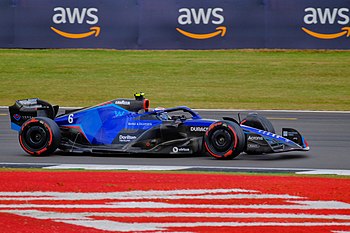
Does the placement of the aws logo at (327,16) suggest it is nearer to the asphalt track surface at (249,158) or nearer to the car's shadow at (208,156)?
the asphalt track surface at (249,158)

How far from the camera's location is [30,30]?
3186 centimetres

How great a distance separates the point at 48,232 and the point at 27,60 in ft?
82.8

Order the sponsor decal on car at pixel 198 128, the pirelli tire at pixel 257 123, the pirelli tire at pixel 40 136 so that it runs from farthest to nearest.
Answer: the pirelli tire at pixel 257 123 < the pirelli tire at pixel 40 136 < the sponsor decal on car at pixel 198 128

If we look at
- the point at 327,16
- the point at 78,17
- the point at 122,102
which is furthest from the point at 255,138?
the point at 78,17

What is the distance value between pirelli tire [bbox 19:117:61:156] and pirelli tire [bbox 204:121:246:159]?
2385mm

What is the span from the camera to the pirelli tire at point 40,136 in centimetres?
1514

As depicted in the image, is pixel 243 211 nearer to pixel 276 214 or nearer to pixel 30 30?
pixel 276 214

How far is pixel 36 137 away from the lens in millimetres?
15312

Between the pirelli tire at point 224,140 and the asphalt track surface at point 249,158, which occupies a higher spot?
the pirelli tire at point 224,140

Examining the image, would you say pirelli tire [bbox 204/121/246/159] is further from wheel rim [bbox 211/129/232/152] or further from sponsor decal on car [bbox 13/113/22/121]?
sponsor decal on car [bbox 13/113/22/121]

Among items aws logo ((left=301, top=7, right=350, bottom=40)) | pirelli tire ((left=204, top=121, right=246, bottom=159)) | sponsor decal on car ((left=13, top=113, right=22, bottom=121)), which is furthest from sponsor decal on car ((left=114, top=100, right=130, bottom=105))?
aws logo ((left=301, top=7, right=350, bottom=40))

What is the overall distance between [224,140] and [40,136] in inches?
116

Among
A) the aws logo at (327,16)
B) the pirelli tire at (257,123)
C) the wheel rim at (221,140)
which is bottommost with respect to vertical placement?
the wheel rim at (221,140)

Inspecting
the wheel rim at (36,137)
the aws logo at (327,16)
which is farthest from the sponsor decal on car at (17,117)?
the aws logo at (327,16)
